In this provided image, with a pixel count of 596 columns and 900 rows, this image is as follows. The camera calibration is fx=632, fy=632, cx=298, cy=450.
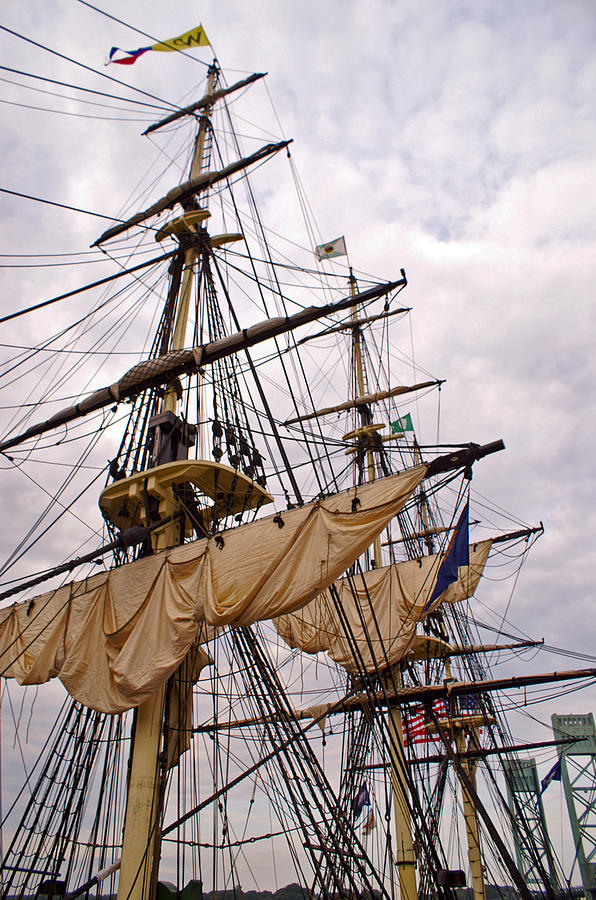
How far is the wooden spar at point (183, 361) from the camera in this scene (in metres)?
12.4

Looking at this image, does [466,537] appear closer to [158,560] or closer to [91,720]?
[158,560]

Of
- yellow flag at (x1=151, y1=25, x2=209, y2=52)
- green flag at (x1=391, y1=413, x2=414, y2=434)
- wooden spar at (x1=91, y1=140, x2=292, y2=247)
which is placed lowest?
wooden spar at (x1=91, y1=140, x2=292, y2=247)

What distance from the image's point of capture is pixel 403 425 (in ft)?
98.4

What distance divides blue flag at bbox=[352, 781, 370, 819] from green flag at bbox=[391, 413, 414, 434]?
584 inches

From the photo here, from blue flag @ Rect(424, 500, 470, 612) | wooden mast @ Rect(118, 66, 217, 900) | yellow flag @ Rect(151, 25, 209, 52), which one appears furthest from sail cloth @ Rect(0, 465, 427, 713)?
yellow flag @ Rect(151, 25, 209, 52)

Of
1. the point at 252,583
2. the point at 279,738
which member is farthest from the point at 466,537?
the point at 279,738

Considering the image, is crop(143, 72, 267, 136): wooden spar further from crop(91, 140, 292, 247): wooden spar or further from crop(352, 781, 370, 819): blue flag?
crop(352, 781, 370, 819): blue flag

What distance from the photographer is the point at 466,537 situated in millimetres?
10289

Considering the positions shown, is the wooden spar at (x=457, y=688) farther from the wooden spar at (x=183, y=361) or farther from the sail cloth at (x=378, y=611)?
the wooden spar at (x=183, y=361)

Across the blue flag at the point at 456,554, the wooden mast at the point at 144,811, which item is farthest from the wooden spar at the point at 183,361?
the wooden mast at the point at 144,811

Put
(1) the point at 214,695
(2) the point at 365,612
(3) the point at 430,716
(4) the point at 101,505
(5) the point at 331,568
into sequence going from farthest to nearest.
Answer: (3) the point at 430,716
(2) the point at 365,612
(4) the point at 101,505
(1) the point at 214,695
(5) the point at 331,568

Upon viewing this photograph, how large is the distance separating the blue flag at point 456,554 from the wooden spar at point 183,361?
4703 millimetres

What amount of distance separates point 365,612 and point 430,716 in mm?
4664

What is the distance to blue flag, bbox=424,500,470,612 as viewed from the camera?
33.3 feet
